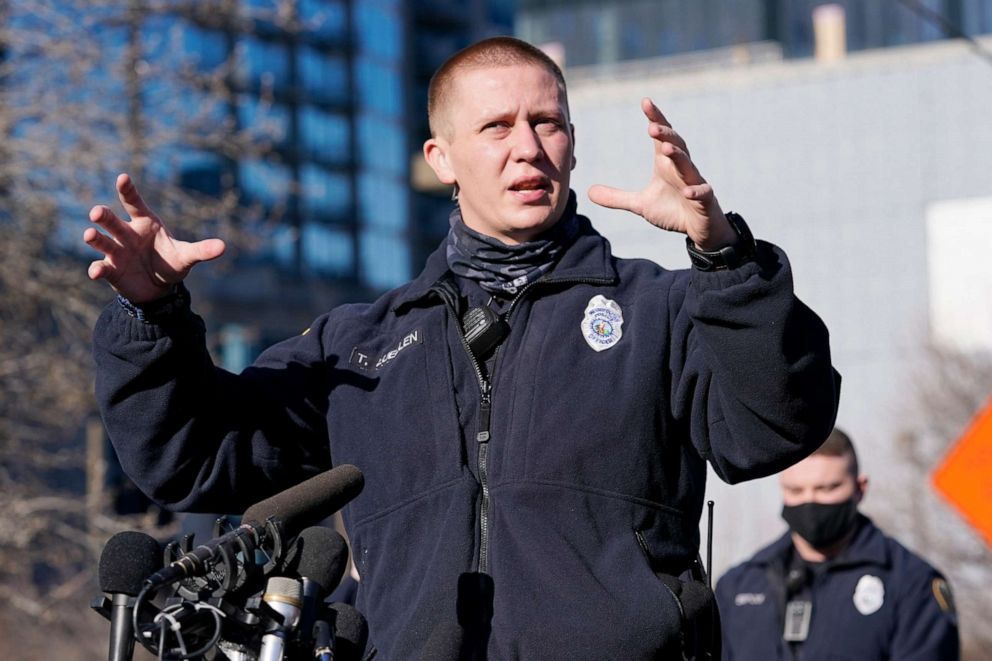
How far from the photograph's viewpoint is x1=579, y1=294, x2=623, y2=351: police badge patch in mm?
4270

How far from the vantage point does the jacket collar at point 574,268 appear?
4.38m

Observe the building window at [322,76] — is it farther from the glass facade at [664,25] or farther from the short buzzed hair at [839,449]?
the short buzzed hair at [839,449]

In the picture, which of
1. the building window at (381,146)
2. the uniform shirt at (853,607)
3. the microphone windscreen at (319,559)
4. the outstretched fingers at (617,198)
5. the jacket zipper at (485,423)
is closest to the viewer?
the microphone windscreen at (319,559)

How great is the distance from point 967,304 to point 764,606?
95.8 ft

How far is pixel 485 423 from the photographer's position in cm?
425

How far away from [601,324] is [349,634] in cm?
93

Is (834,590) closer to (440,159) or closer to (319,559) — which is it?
(440,159)

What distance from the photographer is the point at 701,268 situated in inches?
157

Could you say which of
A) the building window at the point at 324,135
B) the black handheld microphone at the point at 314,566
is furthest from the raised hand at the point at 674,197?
the building window at the point at 324,135

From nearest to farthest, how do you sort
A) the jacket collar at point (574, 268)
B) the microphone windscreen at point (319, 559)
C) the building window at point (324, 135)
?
the microphone windscreen at point (319, 559) < the jacket collar at point (574, 268) < the building window at point (324, 135)

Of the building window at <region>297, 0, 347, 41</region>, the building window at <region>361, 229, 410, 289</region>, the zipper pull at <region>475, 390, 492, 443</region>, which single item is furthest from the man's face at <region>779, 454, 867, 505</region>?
the building window at <region>361, 229, 410, 289</region>

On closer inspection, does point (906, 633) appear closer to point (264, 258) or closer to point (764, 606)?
point (764, 606)

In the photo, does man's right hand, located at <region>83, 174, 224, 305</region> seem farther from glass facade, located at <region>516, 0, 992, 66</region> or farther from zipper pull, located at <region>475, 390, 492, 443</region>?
glass facade, located at <region>516, 0, 992, 66</region>

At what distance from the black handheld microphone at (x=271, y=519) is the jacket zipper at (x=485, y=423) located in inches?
15.0
